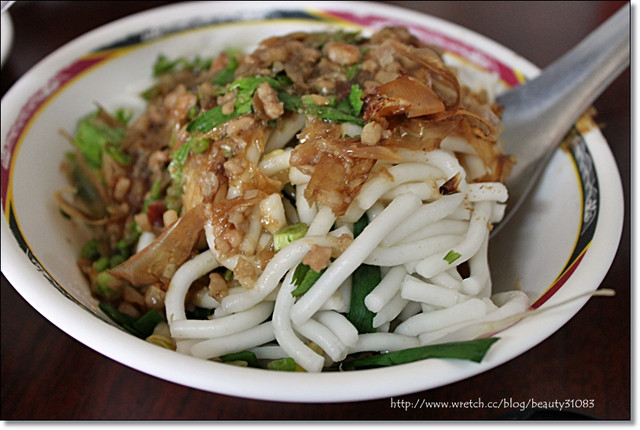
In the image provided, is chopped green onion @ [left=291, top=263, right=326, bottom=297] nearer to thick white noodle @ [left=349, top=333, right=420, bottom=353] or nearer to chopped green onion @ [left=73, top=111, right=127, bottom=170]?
thick white noodle @ [left=349, top=333, right=420, bottom=353]

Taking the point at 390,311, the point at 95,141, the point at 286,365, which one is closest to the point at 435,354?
the point at 390,311

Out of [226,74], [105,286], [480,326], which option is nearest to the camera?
[480,326]

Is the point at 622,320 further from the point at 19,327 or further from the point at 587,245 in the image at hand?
the point at 19,327

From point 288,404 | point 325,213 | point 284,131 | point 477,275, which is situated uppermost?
point 284,131

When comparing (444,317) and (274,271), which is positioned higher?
(274,271)

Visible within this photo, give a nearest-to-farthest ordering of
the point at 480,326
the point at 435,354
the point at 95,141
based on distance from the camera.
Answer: the point at 435,354 → the point at 480,326 → the point at 95,141

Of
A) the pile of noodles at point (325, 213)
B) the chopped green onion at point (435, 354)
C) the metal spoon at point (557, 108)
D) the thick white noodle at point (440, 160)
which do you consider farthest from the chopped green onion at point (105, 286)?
the metal spoon at point (557, 108)

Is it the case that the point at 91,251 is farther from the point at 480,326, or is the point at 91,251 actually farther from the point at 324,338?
the point at 480,326

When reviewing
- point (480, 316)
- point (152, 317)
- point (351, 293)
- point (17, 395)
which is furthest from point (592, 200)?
point (17, 395)
